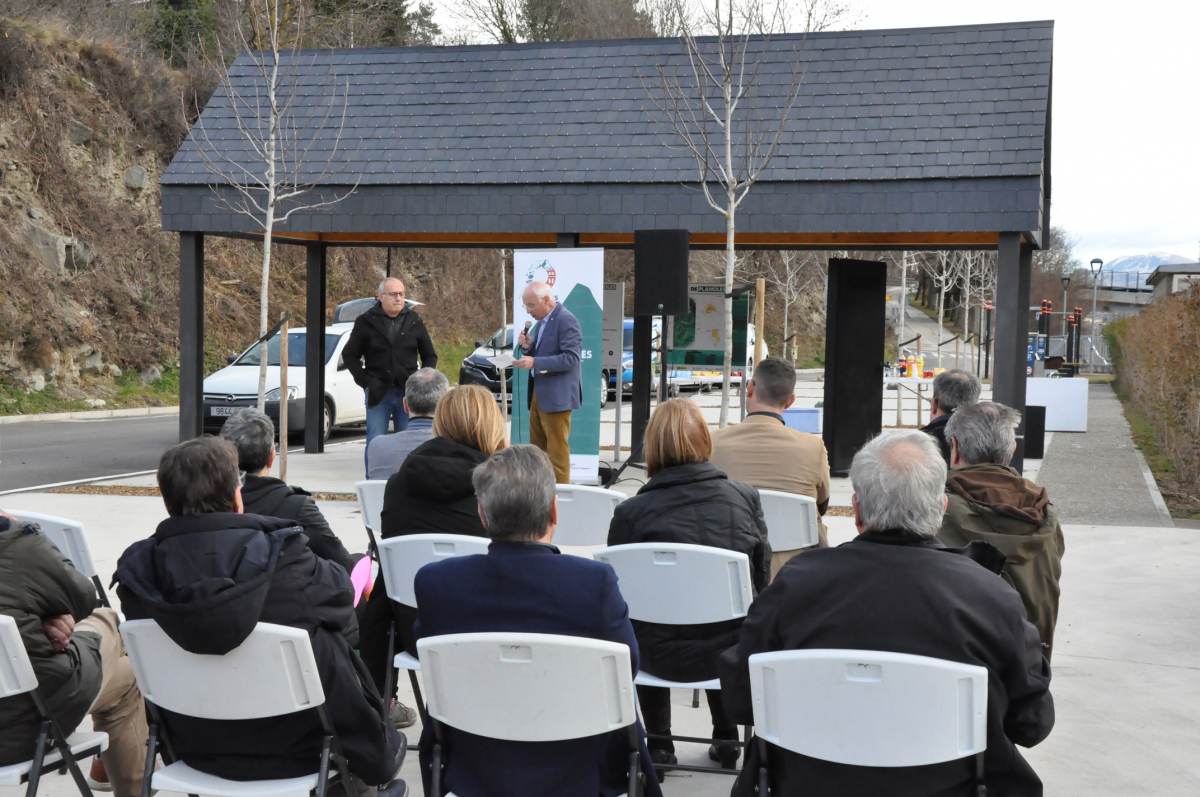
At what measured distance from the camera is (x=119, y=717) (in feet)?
10.4

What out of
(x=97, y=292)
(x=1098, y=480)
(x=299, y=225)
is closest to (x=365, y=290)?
(x=97, y=292)

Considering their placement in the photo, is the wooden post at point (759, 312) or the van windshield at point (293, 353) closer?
the wooden post at point (759, 312)

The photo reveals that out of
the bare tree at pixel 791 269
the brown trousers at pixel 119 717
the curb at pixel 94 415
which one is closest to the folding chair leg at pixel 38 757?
the brown trousers at pixel 119 717

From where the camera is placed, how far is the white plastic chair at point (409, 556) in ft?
10.8

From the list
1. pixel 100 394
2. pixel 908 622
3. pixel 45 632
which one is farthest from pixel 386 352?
pixel 100 394

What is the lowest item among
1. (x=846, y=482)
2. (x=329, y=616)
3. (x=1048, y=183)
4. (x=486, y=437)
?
(x=846, y=482)

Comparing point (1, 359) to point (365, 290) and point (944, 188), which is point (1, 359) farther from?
point (944, 188)

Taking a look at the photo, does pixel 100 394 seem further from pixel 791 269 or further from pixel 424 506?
pixel 791 269

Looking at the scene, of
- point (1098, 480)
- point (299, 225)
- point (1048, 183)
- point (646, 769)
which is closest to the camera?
point (646, 769)

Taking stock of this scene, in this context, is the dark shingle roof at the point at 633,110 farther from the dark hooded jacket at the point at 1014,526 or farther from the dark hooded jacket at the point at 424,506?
the dark hooded jacket at the point at 424,506

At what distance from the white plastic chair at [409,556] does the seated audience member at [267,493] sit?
0.14 metres

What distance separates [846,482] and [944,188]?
10.7 feet

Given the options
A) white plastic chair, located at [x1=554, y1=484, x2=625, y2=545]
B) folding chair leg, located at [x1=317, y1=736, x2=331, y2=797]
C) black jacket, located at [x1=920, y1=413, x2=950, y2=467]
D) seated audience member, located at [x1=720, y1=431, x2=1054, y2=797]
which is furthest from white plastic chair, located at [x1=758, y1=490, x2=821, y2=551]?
folding chair leg, located at [x1=317, y1=736, x2=331, y2=797]

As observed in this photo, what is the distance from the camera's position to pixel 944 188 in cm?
915
